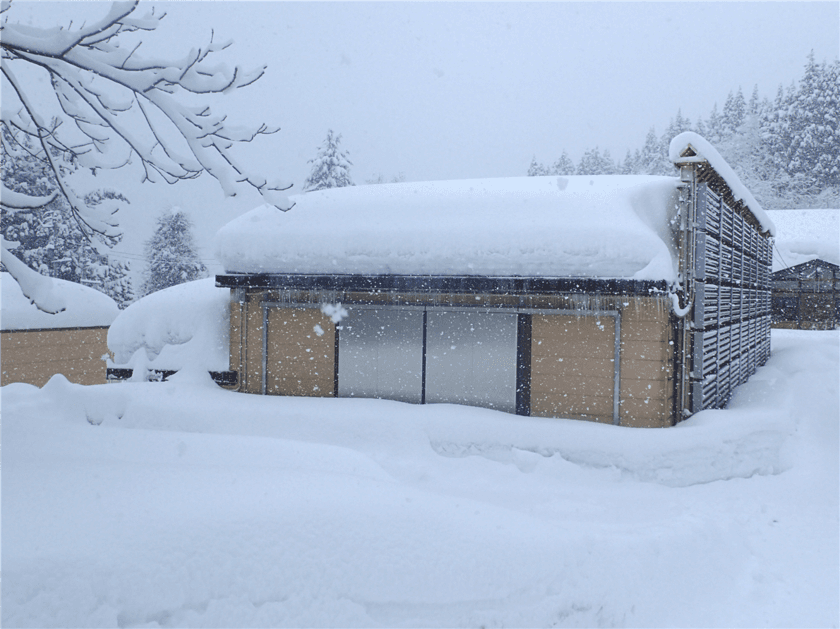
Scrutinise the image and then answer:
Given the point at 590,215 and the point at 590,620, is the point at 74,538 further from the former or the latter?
the point at 590,215

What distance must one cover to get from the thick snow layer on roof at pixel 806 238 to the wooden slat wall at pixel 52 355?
Result: 24.7 m

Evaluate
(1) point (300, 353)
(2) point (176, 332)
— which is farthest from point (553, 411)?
(2) point (176, 332)

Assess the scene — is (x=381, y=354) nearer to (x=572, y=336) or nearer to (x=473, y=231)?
(x=473, y=231)

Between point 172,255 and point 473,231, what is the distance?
1350 inches

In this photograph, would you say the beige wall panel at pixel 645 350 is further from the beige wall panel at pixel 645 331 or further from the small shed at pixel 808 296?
the small shed at pixel 808 296

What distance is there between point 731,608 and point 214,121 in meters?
5.99

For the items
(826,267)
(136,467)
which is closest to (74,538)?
(136,467)

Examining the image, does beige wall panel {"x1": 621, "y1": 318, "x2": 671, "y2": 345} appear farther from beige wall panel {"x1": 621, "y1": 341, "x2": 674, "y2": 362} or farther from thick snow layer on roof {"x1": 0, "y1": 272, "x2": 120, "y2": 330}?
thick snow layer on roof {"x1": 0, "y1": 272, "x2": 120, "y2": 330}

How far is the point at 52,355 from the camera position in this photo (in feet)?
39.7

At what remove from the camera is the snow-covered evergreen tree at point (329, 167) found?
38469mm

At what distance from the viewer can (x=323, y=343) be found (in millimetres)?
9852

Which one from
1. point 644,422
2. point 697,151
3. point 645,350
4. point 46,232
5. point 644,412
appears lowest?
point 644,422

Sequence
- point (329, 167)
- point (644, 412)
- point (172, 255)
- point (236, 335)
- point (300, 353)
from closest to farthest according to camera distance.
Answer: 1. point (644, 412)
2. point (300, 353)
3. point (236, 335)
4. point (172, 255)
5. point (329, 167)

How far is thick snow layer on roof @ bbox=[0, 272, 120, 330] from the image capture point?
11.2m
